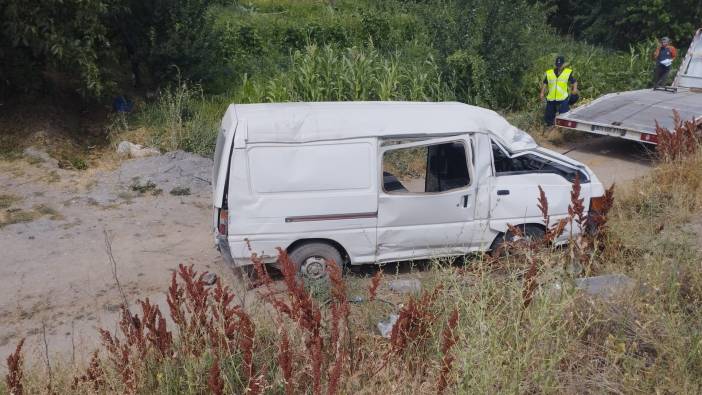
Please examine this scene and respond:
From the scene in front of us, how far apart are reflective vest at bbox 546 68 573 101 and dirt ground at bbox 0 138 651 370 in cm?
156

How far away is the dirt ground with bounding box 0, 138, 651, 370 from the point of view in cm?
691

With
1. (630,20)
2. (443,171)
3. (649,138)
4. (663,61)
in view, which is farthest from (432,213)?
(630,20)

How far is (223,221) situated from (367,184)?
155 centimetres

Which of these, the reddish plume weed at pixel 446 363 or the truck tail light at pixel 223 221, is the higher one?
the reddish plume weed at pixel 446 363

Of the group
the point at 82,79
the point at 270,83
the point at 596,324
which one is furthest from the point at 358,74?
Result: the point at 596,324

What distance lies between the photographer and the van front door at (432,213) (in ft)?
24.3

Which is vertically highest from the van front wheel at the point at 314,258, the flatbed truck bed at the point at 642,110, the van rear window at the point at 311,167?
the van rear window at the point at 311,167

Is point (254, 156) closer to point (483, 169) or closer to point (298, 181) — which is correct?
point (298, 181)

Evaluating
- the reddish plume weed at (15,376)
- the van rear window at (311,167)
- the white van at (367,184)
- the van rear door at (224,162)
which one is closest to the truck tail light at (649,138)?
the white van at (367,184)

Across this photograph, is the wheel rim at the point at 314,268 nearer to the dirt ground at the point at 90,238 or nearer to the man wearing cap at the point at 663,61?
the dirt ground at the point at 90,238

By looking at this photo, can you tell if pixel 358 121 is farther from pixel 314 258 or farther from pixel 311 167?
pixel 314 258

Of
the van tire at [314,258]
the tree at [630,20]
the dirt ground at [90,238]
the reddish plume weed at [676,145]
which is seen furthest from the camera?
the tree at [630,20]

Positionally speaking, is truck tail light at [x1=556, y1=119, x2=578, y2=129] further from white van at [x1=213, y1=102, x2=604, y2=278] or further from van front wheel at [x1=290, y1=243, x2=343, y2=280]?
van front wheel at [x1=290, y1=243, x2=343, y2=280]

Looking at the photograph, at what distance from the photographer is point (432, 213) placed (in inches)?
295
